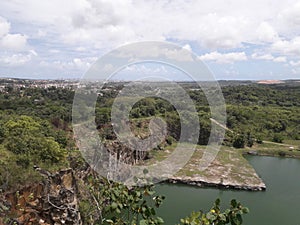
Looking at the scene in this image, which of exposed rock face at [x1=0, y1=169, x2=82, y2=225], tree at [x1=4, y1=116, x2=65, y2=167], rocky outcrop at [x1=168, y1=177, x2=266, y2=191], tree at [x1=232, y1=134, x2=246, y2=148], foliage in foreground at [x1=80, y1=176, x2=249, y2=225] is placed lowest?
rocky outcrop at [x1=168, y1=177, x2=266, y2=191]

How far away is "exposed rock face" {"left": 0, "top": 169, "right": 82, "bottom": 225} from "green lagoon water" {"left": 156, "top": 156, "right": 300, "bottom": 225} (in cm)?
359

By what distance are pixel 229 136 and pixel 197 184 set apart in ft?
32.2

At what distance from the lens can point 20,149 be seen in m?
8.77

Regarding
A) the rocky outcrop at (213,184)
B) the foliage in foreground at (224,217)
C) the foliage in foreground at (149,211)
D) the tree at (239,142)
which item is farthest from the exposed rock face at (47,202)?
the tree at (239,142)

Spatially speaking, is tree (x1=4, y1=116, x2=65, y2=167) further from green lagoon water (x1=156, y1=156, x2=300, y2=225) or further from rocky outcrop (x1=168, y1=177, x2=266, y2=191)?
rocky outcrop (x1=168, y1=177, x2=266, y2=191)

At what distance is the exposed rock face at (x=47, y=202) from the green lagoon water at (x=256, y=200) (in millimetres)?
3588

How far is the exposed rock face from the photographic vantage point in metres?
6.84

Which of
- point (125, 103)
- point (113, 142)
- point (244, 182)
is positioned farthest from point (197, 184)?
point (125, 103)

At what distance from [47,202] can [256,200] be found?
28.7 feet

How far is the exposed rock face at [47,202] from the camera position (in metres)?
6.84

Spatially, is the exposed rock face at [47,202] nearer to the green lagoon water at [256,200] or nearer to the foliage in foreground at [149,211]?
the green lagoon water at [256,200]

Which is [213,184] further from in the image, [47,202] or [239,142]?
[47,202]

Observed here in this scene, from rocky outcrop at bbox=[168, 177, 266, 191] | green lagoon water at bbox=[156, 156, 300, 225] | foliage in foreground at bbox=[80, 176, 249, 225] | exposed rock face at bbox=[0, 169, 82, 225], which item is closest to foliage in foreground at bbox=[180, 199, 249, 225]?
foliage in foreground at bbox=[80, 176, 249, 225]

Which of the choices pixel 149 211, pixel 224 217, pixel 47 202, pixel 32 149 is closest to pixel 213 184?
pixel 32 149
